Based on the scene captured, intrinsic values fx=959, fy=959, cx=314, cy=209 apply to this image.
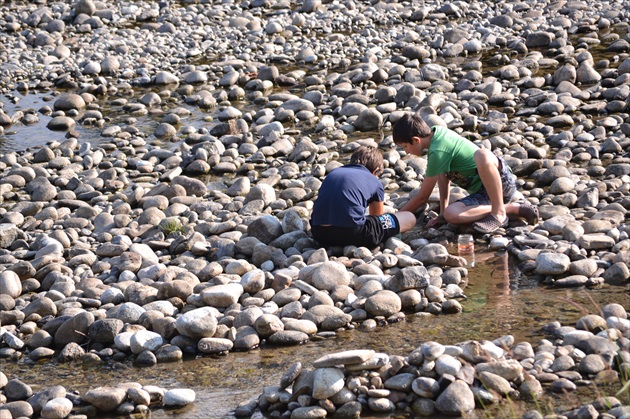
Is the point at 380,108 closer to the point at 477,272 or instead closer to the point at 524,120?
the point at 524,120

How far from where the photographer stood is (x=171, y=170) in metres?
11.0

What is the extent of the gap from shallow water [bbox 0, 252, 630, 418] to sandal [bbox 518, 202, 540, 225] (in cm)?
135

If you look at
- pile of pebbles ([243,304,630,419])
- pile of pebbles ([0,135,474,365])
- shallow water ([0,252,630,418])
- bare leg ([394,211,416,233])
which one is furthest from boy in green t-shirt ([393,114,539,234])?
pile of pebbles ([243,304,630,419])

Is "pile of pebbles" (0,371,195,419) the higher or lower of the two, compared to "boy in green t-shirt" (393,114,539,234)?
lower

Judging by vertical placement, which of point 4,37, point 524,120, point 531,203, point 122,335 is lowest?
point 122,335

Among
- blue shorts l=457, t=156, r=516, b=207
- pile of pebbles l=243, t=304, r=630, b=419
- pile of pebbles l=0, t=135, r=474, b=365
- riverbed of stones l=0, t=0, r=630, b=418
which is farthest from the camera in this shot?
blue shorts l=457, t=156, r=516, b=207

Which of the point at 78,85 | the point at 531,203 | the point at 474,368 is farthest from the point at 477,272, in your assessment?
the point at 78,85

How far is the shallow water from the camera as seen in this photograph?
20.4 feet

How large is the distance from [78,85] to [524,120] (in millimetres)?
7089

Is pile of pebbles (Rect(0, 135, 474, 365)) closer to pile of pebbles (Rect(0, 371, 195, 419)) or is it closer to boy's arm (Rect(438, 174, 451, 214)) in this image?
boy's arm (Rect(438, 174, 451, 214))

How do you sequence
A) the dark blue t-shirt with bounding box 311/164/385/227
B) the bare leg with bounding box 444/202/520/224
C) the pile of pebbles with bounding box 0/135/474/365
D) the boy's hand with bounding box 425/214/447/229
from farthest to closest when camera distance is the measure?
the boy's hand with bounding box 425/214/447/229
the bare leg with bounding box 444/202/520/224
the dark blue t-shirt with bounding box 311/164/385/227
the pile of pebbles with bounding box 0/135/474/365

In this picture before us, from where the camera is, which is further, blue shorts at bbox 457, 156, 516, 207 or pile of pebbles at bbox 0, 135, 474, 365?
blue shorts at bbox 457, 156, 516, 207

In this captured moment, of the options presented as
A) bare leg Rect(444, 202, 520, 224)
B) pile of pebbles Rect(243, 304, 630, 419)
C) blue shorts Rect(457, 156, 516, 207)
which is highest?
blue shorts Rect(457, 156, 516, 207)

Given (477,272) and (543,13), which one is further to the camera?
(543,13)
